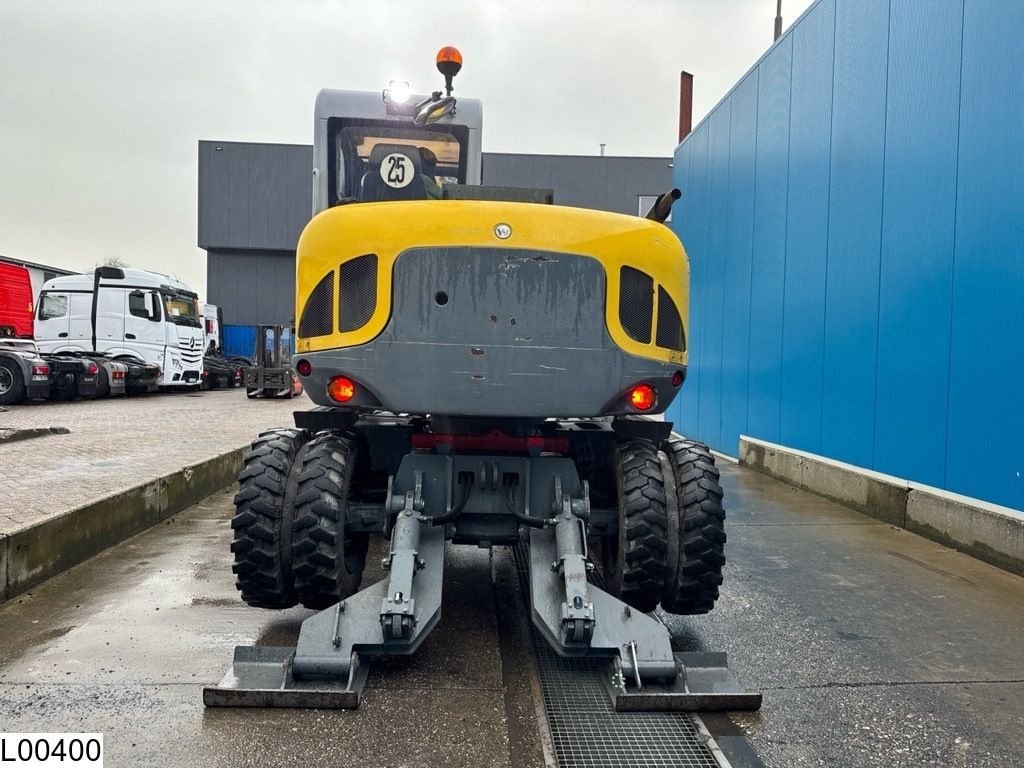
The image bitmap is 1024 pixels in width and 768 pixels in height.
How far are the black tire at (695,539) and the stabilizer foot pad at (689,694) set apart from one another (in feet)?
1.68

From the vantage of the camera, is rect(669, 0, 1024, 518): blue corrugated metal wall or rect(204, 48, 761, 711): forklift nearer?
rect(204, 48, 761, 711): forklift

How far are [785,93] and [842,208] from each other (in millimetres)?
2336

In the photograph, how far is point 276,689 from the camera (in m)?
2.96

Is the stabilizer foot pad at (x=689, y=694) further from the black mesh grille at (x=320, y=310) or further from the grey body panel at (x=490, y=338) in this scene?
the black mesh grille at (x=320, y=310)

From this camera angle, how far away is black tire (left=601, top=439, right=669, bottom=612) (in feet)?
11.6

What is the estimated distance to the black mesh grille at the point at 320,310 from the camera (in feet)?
11.2

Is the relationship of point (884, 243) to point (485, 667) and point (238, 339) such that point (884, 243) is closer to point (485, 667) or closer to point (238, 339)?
point (485, 667)

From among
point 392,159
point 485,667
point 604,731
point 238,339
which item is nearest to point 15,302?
point 238,339

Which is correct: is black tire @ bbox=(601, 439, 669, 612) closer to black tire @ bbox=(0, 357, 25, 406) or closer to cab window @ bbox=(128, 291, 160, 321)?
black tire @ bbox=(0, 357, 25, 406)

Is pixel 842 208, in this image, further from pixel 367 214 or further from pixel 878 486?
pixel 367 214

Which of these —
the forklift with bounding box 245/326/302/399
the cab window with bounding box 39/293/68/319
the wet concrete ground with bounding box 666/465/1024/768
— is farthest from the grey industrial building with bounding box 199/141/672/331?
the wet concrete ground with bounding box 666/465/1024/768

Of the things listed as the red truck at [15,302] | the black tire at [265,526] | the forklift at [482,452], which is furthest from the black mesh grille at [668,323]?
the red truck at [15,302]

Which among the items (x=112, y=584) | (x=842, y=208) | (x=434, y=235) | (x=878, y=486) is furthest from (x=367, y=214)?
(x=842, y=208)

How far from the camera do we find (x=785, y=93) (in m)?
9.24
